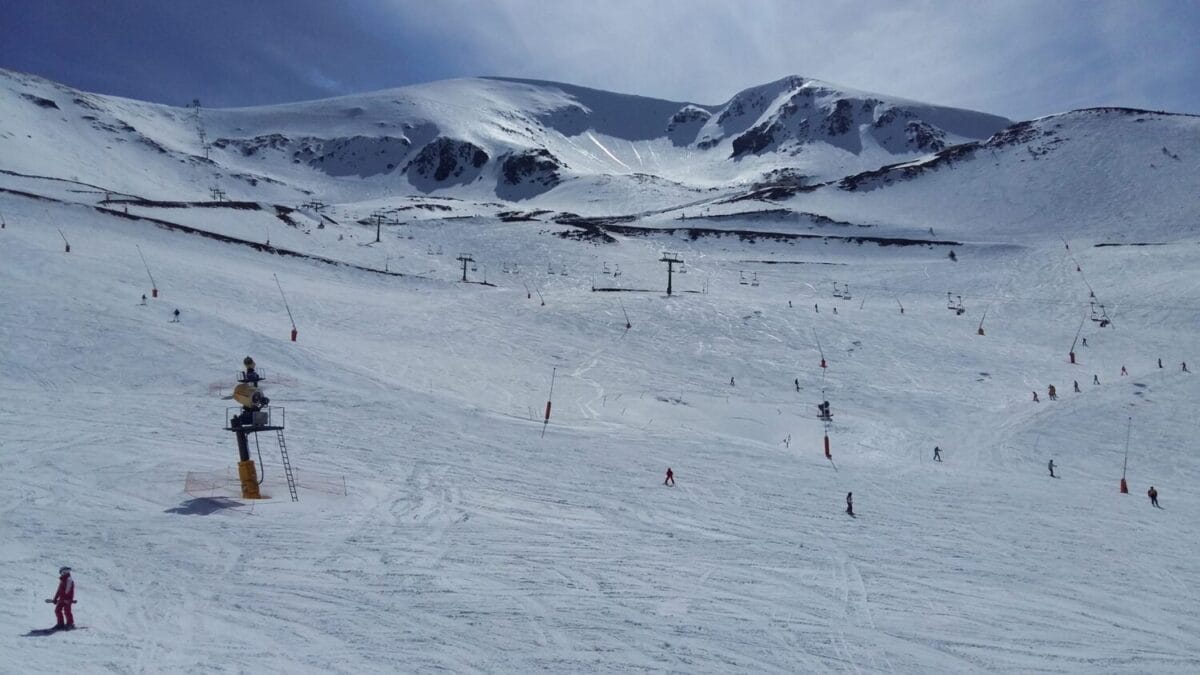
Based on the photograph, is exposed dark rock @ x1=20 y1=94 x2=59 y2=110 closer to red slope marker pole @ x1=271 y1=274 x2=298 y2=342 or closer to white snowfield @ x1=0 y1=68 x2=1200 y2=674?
white snowfield @ x1=0 y1=68 x2=1200 y2=674

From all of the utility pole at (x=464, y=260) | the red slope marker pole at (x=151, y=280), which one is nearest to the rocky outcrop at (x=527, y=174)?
the utility pole at (x=464, y=260)

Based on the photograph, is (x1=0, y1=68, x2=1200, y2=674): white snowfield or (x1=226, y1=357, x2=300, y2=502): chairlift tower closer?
(x1=0, y1=68, x2=1200, y2=674): white snowfield

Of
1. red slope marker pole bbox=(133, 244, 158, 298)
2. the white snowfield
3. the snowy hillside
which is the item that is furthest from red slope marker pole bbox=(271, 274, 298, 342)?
the snowy hillside

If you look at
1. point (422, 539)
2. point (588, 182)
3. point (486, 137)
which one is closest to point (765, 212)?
point (588, 182)

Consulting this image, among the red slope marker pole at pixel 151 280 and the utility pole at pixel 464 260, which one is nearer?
the red slope marker pole at pixel 151 280

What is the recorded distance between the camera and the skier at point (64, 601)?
1011 cm

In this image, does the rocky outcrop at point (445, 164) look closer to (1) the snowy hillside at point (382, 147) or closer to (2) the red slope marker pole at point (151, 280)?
(1) the snowy hillside at point (382, 147)

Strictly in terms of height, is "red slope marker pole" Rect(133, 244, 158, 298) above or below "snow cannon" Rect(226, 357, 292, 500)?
above

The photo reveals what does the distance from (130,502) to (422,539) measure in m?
6.90

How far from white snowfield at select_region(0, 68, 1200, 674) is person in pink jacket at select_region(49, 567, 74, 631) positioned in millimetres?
332

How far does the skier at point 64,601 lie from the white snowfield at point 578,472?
328mm

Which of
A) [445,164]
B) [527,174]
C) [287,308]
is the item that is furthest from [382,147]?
[287,308]

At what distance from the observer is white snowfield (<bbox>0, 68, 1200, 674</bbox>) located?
11.5m

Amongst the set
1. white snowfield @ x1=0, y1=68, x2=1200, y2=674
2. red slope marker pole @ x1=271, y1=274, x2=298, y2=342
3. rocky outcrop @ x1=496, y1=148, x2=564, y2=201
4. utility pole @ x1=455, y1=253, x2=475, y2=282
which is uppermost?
rocky outcrop @ x1=496, y1=148, x2=564, y2=201
